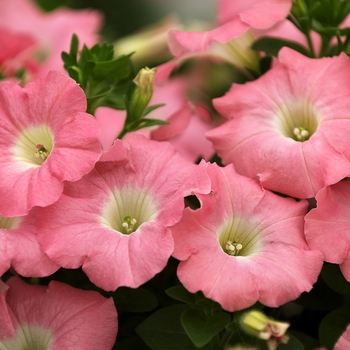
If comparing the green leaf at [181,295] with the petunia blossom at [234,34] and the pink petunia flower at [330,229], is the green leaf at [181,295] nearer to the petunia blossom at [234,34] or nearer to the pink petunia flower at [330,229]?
the pink petunia flower at [330,229]

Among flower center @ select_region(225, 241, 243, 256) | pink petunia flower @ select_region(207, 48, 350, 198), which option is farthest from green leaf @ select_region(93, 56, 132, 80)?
flower center @ select_region(225, 241, 243, 256)

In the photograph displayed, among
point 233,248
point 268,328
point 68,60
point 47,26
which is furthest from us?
point 47,26

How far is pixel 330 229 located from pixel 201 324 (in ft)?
0.49

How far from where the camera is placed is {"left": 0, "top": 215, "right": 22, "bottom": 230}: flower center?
1.77ft

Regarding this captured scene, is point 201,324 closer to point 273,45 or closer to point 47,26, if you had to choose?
point 273,45

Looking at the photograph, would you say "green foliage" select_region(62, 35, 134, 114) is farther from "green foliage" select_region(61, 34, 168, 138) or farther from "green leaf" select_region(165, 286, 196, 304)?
"green leaf" select_region(165, 286, 196, 304)

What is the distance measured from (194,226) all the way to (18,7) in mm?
787

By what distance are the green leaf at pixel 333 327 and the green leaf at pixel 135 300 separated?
0.16 metres

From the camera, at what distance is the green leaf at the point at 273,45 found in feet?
2.29

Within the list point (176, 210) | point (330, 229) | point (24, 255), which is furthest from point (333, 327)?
point (24, 255)

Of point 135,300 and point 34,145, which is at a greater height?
point 34,145

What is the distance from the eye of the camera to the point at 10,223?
1.82 ft

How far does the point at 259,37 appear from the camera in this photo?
0.74m

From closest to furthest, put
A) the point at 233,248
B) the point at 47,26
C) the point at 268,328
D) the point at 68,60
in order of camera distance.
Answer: the point at 268,328 < the point at 233,248 < the point at 68,60 < the point at 47,26
